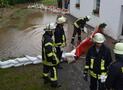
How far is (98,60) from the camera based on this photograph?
689 centimetres

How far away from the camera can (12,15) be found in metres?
23.8

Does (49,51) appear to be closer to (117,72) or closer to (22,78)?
(22,78)

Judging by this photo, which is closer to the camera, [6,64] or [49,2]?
[6,64]

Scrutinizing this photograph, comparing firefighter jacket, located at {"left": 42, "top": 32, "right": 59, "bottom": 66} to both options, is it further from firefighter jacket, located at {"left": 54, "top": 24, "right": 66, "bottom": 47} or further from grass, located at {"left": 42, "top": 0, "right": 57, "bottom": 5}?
grass, located at {"left": 42, "top": 0, "right": 57, "bottom": 5}

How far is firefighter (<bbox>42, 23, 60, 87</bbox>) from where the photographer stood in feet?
26.4

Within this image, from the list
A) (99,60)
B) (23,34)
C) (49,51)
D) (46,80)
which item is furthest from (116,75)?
(23,34)

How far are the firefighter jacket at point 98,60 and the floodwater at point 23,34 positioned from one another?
5.79 meters

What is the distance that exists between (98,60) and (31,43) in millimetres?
8127

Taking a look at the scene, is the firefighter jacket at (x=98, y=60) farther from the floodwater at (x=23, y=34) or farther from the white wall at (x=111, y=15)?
the white wall at (x=111, y=15)

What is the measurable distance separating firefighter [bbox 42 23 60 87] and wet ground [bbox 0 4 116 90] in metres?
0.47

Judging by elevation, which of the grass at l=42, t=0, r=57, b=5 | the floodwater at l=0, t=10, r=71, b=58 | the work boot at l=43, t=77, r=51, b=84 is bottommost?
the floodwater at l=0, t=10, r=71, b=58

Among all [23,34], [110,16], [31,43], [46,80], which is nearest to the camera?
[46,80]

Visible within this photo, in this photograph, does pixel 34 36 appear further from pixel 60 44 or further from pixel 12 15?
pixel 12 15

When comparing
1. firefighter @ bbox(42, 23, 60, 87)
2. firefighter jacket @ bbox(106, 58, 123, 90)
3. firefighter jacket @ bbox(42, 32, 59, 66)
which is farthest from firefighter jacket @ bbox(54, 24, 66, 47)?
firefighter jacket @ bbox(106, 58, 123, 90)
